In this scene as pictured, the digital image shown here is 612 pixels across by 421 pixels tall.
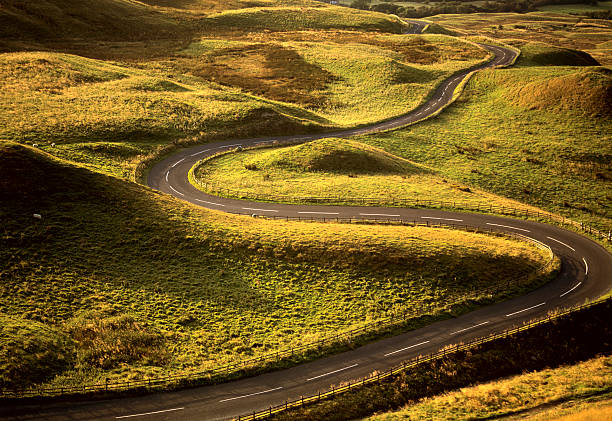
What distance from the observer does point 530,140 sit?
79625 mm

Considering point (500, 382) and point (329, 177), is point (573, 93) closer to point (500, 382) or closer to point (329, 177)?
point (329, 177)

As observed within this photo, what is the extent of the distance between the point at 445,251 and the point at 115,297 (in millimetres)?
26973

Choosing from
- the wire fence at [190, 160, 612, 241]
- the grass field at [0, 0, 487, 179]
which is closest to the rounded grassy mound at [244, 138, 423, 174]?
the wire fence at [190, 160, 612, 241]

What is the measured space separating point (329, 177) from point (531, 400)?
3817 centimetres

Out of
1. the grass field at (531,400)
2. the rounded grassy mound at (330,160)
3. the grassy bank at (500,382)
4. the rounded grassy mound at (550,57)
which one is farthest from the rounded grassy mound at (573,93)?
the grass field at (531,400)

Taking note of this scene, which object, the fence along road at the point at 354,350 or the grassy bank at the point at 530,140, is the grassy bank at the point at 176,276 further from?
the grassy bank at the point at 530,140

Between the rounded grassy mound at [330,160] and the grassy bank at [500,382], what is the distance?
34.7m

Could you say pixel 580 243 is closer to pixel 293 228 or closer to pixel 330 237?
pixel 330 237

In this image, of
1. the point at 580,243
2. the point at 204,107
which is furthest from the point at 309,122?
the point at 580,243

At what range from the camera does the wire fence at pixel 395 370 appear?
27184 mm

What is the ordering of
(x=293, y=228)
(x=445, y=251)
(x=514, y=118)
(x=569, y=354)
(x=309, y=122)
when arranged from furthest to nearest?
(x=514, y=118)
(x=309, y=122)
(x=293, y=228)
(x=445, y=251)
(x=569, y=354)

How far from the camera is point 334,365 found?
3116 cm

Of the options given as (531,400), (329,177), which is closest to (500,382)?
(531,400)

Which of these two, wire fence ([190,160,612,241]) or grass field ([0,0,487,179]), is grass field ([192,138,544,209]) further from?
grass field ([0,0,487,179])
